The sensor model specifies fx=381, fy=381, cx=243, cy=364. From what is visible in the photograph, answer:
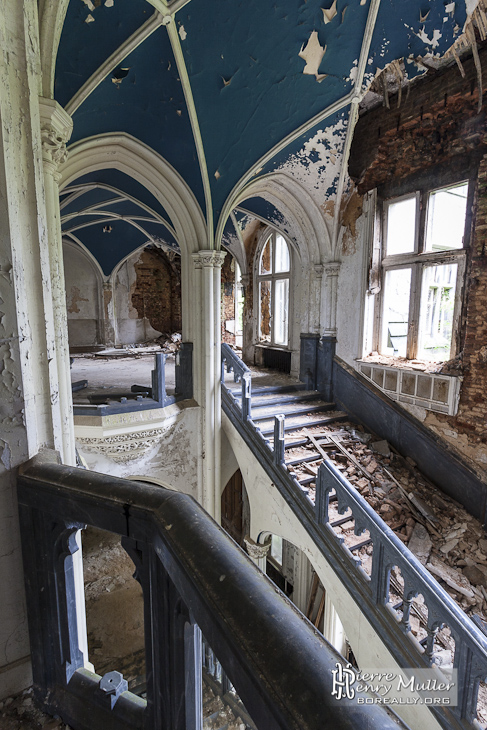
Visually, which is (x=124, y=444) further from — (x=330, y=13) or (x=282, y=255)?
(x=330, y=13)

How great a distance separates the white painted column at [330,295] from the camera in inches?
291

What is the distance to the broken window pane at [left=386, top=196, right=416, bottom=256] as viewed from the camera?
20.6 ft

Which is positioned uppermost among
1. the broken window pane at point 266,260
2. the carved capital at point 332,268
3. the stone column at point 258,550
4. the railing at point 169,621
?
the broken window pane at point 266,260

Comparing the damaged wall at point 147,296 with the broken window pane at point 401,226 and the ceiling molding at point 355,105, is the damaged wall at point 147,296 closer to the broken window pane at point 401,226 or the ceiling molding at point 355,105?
the ceiling molding at point 355,105

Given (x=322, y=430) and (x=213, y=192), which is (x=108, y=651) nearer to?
(x=322, y=430)

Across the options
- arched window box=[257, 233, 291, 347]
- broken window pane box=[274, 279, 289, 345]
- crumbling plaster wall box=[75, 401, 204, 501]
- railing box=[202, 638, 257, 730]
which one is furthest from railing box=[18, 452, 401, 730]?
broken window pane box=[274, 279, 289, 345]

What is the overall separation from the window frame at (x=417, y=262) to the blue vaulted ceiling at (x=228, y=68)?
161 centimetres

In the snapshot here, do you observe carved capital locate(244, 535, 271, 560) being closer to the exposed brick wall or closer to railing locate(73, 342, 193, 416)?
railing locate(73, 342, 193, 416)

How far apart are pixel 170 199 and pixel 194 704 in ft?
20.2

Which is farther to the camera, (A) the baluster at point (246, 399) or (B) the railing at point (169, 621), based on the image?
(A) the baluster at point (246, 399)

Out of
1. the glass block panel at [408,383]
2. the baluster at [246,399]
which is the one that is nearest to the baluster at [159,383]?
the baluster at [246,399]

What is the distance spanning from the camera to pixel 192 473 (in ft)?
21.7

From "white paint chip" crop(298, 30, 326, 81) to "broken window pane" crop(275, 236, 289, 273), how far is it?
4433 mm

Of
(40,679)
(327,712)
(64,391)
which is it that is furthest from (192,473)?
(327,712)
